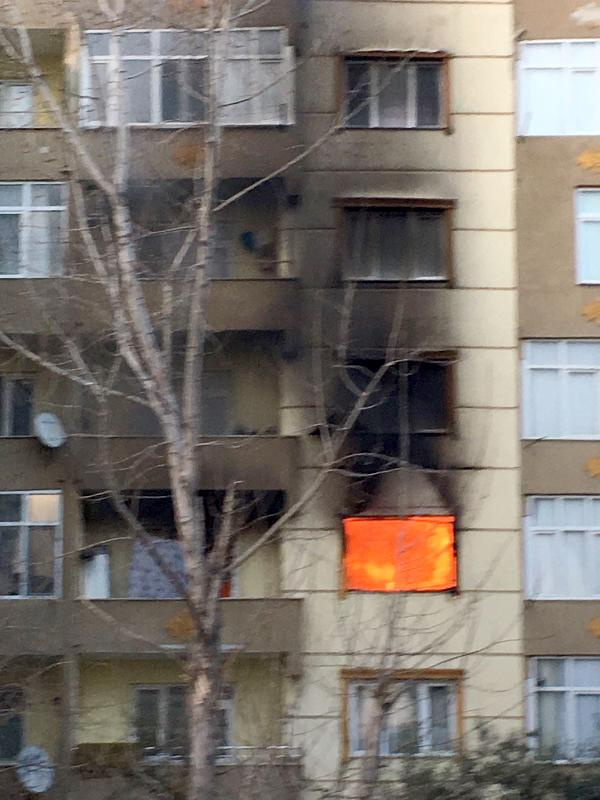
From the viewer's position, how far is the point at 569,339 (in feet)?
55.6

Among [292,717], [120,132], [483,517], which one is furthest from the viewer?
[483,517]

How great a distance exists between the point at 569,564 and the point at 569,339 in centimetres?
307

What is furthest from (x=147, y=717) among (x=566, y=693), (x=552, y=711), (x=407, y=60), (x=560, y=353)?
(x=407, y=60)

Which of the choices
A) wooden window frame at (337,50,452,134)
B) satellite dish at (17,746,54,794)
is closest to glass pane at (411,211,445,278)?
wooden window frame at (337,50,452,134)

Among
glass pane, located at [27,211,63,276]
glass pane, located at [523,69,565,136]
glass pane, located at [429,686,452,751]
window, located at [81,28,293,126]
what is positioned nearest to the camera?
glass pane, located at [429,686,452,751]

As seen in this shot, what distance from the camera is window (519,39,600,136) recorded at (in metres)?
17.2

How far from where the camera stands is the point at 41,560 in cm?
1627

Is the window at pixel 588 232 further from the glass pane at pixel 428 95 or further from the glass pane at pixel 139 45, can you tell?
the glass pane at pixel 139 45

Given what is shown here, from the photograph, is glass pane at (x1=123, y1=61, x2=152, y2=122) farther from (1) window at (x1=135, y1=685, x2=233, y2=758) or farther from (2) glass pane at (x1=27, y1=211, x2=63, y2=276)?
(1) window at (x1=135, y1=685, x2=233, y2=758)

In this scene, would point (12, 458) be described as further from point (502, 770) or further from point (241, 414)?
point (502, 770)

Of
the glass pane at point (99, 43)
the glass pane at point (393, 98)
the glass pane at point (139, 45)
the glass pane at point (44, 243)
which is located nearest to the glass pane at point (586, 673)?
the glass pane at point (393, 98)

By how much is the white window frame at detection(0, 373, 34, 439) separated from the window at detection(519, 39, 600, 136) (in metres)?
7.75

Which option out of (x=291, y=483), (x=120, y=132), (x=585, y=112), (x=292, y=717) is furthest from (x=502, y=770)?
(x=585, y=112)

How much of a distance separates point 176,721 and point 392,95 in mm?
9024
